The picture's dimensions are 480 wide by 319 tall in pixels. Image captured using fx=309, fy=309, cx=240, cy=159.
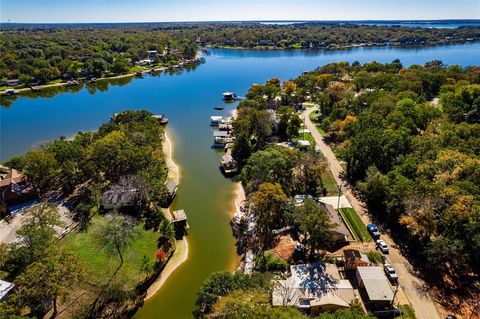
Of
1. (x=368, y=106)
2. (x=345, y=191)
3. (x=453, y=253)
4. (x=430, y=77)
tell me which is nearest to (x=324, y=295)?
(x=453, y=253)

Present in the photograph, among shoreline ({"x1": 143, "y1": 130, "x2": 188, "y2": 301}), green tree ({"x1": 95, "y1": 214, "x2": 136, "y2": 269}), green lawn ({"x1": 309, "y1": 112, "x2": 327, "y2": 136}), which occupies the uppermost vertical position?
green tree ({"x1": 95, "y1": 214, "x2": 136, "y2": 269})

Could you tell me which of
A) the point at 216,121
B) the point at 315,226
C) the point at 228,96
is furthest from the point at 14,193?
the point at 228,96

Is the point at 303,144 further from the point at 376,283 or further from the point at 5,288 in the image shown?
the point at 5,288

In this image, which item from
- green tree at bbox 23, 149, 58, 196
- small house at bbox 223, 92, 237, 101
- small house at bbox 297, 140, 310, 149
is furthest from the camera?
small house at bbox 223, 92, 237, 101

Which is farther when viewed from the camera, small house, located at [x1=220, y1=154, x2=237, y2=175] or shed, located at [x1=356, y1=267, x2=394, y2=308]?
small house, located at [x1=220, y1=154, x2=237, y2=175]

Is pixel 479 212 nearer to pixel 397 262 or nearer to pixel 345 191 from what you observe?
pixel 397 262

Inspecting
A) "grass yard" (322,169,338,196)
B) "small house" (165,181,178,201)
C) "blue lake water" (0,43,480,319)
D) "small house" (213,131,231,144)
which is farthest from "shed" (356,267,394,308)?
"small house" (213,131,231,144)

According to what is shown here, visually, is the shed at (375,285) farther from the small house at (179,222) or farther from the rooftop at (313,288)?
the small house at (179,222)

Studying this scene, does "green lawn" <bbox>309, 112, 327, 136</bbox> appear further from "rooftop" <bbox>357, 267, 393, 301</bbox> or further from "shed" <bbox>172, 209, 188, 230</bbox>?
"rooftop" <bbox>357, 267, 393, 301</bbox>
